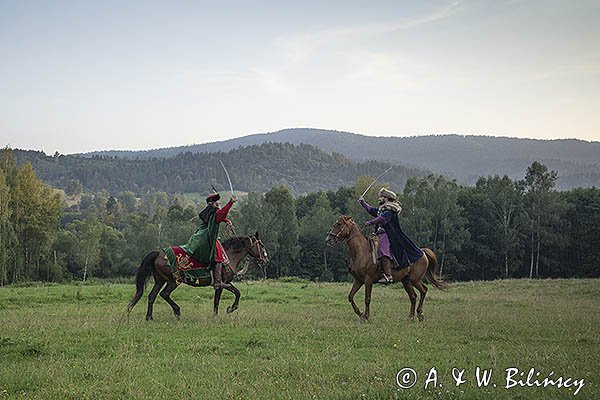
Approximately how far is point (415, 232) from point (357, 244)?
42.2m

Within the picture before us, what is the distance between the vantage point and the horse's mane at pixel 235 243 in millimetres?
15965

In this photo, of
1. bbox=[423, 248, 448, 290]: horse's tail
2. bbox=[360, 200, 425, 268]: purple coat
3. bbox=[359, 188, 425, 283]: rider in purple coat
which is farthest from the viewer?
bbox=[423, 248, 448, 290]: horse's tail

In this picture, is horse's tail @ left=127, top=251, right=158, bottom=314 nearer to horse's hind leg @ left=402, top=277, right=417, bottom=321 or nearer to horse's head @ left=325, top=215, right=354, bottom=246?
horse's head @ left=325, top=215, right=354, bottom=246

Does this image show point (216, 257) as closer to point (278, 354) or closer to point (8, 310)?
point (278, 354)

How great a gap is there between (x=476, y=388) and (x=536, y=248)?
55656 millimetres

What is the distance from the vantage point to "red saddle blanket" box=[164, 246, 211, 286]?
48.8 feet

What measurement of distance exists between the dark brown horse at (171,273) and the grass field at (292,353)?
49 centimetres

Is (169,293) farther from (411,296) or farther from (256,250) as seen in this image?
(411,296)

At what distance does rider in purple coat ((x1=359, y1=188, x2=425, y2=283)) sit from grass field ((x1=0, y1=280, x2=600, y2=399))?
1.56 metres

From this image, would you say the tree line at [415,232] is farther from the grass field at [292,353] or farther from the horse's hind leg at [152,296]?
the horse's hind leg at [152,296]

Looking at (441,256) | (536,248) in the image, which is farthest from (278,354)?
(536,248)

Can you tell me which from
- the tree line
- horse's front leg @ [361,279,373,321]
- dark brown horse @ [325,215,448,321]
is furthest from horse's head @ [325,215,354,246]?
the tree line

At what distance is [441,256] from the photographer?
58.2m

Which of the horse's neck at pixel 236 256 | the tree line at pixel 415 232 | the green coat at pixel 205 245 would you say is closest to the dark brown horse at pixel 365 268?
the horse's neck at pixel 236 256
